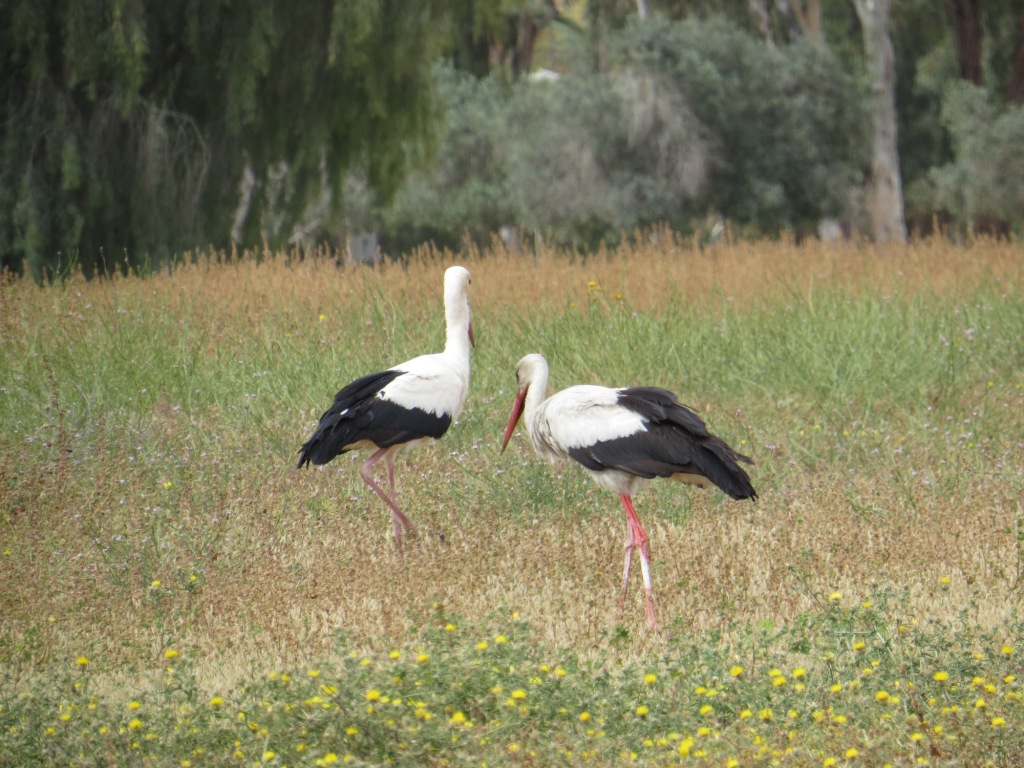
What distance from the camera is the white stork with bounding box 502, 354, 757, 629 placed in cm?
607

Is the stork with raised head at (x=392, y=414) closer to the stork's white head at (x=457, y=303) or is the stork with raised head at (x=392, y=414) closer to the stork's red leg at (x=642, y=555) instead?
the stork's white head at (x=457, y=303)

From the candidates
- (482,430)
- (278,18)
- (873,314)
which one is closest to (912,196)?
(278,18)

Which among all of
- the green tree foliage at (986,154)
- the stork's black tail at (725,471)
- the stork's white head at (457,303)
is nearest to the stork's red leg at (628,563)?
the stork's black tail at (725,471)

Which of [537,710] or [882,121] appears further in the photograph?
[882,121]

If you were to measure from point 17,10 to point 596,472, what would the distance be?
10927mm

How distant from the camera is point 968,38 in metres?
31.8

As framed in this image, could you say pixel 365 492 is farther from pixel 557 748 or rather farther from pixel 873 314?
pixel 873 314

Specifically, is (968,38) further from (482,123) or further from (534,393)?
(534,393)

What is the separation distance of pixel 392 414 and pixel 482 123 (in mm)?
27456

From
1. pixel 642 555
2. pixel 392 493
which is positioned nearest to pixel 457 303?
pixel 392 493

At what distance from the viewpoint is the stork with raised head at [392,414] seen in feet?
23.1

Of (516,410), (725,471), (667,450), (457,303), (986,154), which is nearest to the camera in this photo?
(725,471)

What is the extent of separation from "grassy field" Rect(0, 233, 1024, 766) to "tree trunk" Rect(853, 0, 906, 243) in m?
15.5

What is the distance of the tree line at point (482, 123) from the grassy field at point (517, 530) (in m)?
3.03
